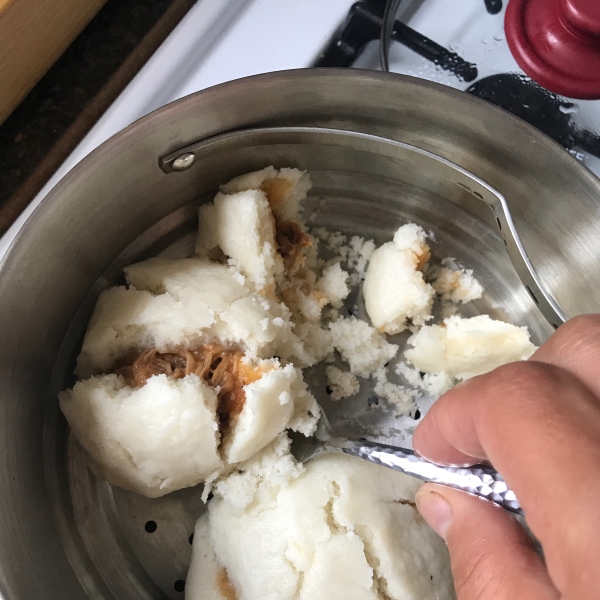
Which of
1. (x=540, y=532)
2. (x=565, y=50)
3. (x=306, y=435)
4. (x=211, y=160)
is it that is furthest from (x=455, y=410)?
(x=565, y=50)

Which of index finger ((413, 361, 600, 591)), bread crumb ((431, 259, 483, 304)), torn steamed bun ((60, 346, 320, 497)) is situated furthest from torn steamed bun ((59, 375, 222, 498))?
bread crumb ((431, 259, 483, 304))

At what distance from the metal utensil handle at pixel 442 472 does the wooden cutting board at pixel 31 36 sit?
2.19 ft

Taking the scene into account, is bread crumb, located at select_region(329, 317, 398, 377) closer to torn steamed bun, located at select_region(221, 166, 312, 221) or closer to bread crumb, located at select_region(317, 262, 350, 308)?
bread crumb, located at select_region(317, 262, 350, 308)

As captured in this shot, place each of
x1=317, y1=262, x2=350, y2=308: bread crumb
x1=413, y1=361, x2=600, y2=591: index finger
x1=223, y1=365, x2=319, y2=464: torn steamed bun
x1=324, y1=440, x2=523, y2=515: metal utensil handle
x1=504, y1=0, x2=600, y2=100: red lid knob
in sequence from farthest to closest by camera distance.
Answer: x1=317, y1=262, x2=350, y2=308: bread crumb, x1=504, y1=0, x2=600, y2=100: red lid knob, x1=223, y1=365, x2=319, y2=464: torn steamed bun, x1=324, y1=440, x2=523, y2=515: metal utensil handle, x1=413, y1=361, x2=600, y2=591: index finger

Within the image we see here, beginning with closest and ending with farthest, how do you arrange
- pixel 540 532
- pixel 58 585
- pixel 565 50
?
1. pixel 540 532
2. pixel 58 585
3. pixel 565 50

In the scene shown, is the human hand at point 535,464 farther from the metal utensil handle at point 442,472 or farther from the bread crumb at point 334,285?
the bread crumb at point 334,285

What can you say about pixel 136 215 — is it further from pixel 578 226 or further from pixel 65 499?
pixel 578 226

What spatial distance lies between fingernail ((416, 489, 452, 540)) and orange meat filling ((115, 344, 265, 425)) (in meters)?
0.26

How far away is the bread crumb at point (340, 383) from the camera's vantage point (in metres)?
0.89

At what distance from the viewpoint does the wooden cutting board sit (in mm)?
656

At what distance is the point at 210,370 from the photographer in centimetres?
74

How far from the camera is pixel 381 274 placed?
0.90m

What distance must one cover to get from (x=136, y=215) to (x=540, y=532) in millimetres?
640

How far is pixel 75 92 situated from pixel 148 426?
503mm
